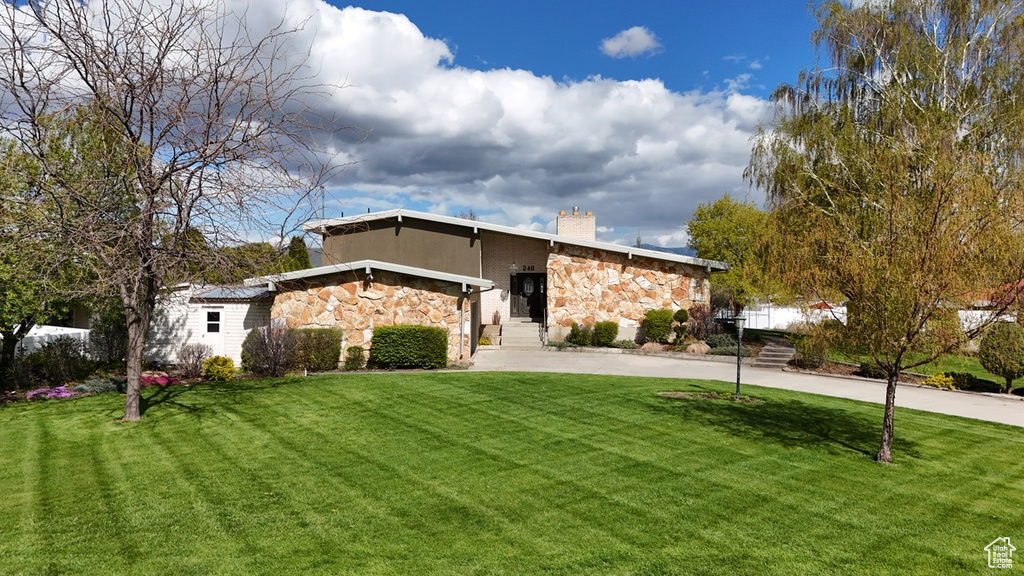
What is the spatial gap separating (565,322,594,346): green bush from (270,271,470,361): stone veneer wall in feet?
19.5

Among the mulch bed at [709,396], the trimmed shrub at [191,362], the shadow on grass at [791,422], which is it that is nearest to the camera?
the shadow on grass at [791,422]

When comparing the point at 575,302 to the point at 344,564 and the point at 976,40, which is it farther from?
the point at 344,564

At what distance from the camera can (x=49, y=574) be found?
15.1ft

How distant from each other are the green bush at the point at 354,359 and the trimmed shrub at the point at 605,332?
365 inches

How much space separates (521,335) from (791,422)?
14005 mm

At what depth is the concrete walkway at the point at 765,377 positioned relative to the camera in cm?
1273

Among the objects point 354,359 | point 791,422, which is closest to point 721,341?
point 791,422

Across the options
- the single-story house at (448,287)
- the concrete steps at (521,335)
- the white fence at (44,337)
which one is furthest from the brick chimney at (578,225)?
the white fence at (44,337)

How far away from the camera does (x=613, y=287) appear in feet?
77.2

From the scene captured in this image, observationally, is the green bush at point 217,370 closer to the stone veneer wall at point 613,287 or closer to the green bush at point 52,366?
the green bush at point 52,366

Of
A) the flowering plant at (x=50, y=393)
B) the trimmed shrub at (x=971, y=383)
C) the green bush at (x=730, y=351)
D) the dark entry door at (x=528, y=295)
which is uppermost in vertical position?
the dark entry door at (x=528, y=295)

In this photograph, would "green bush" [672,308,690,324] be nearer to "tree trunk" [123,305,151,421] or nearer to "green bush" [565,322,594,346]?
"green bush" [565,322,594,346]

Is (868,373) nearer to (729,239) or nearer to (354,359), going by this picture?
(729,239)

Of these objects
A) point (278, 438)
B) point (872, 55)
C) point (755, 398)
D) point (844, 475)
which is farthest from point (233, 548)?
point (872, 55)
